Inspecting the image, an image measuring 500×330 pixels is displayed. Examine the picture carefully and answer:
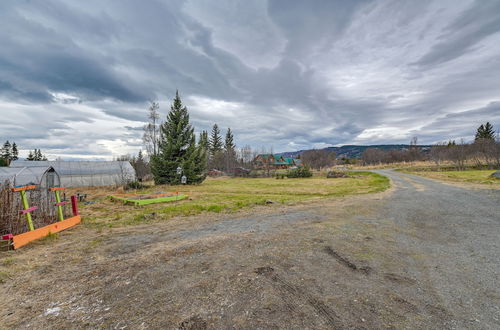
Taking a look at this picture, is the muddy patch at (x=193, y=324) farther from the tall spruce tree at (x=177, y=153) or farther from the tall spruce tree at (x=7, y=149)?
the tall spruce tree at (x=7, y=149)

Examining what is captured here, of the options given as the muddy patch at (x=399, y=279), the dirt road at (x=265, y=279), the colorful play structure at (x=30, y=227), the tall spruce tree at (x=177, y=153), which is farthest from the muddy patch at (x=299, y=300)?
the tall spruce tree at (x=177, y=153)

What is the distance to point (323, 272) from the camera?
345 centimetres

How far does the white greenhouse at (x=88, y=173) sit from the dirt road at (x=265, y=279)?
20110mm

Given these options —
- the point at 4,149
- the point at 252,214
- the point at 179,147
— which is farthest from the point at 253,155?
the point at 4,149

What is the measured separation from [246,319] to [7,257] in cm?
535

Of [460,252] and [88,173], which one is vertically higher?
[88,173]

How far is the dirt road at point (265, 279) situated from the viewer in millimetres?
2469

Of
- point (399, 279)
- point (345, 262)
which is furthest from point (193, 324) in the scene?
point (399, 279)

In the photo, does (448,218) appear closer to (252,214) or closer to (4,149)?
(252,214)

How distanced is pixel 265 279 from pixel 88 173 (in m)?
27.8

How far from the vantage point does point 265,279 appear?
3.26 meters

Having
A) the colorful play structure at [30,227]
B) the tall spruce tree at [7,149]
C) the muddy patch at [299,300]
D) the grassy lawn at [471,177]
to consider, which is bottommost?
the grassy lawn at [471,177]

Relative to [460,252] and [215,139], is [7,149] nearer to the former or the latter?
[215,139]

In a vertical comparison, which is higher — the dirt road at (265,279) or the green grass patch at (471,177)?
the dirt road at (265,279)
